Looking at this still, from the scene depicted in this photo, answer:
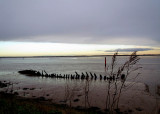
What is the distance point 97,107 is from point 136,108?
3.21m

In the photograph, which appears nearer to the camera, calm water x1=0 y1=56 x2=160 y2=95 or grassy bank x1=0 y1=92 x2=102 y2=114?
grassy bank x1=0 y1=92 x2=102 y2=114

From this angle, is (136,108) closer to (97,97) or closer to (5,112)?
(97,97)

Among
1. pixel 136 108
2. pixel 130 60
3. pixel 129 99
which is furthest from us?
pixel 129 99

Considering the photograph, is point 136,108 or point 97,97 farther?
point 97,97

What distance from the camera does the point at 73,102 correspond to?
38.0ft

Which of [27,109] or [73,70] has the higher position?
[27,109]

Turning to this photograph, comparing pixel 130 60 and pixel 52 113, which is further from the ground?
pixel 130 60

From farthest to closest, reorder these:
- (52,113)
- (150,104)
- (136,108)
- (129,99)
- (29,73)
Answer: (29,73), (129,99), (150,104), (136,108), (52,113)

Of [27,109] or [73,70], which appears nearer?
[27,109]

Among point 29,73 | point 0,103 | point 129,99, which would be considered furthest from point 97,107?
point 29,73

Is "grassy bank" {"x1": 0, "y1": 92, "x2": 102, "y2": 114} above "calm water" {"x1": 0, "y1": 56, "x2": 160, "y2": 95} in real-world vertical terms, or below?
above

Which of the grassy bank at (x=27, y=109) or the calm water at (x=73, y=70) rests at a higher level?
the grassy bank at (x=27, y=109)

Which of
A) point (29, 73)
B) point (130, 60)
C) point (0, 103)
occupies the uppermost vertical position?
point (130, 60)

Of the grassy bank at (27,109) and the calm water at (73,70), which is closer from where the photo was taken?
the grassy bank at (27,109)
